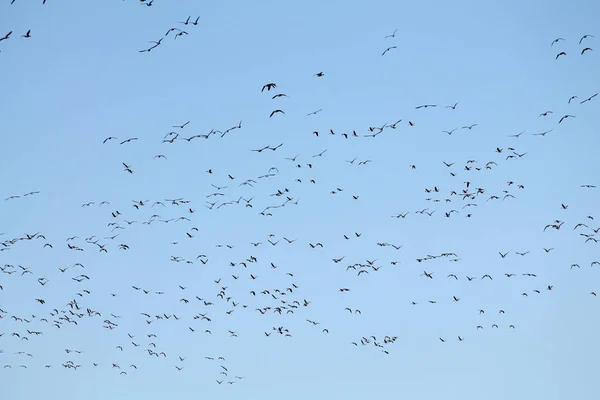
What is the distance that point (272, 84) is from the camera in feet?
152

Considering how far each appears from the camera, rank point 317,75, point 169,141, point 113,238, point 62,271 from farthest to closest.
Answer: point 62,271, point 113,238, point 169,141, point 317,75

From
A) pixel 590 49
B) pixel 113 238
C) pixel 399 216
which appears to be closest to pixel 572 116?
pixel 590 49

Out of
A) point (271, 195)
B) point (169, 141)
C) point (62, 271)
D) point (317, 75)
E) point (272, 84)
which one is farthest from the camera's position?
point (62, 271)

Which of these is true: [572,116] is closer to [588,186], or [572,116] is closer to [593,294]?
[588,186]

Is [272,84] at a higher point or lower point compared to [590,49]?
lower

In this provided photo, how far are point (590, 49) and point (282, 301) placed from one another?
32.7m

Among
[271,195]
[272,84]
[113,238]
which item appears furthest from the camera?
[113,238]

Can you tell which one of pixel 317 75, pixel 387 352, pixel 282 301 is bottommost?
pixel 387 352

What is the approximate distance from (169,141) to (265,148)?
22.4 ft

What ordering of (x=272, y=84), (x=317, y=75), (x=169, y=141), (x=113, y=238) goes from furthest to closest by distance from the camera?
1. (x=113, y=238)
2. (x=169, y=141)
3. (x=317, y=75)
4. (x=272, y=84)

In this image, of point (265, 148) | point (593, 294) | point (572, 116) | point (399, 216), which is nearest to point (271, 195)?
point (265, 148)

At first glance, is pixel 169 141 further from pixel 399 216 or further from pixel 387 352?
pixel 387 352

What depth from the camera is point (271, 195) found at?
206 feet

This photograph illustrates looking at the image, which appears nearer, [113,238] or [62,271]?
[113,238]
